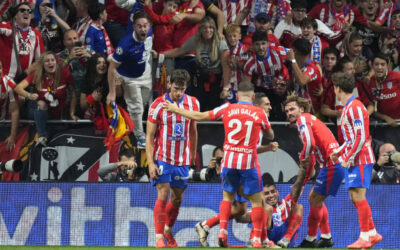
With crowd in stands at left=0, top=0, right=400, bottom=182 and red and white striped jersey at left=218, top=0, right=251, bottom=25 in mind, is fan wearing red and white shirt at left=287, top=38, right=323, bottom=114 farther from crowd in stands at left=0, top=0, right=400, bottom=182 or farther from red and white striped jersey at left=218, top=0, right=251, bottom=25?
red and white striped jersey at left=218, top=0, right=251, bottom=25

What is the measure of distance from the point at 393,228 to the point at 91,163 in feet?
14.5

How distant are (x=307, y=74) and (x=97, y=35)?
330cm

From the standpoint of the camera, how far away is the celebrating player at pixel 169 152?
10352 mm

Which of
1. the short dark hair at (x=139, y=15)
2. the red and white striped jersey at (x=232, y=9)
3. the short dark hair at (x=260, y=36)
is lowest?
the short dark hair at (x=260, y=36)

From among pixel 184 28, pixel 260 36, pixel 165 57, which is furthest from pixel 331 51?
pixel 165 57

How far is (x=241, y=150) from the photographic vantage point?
965 cm

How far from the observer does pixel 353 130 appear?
9.50 metres

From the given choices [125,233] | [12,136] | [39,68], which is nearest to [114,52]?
[39,68]

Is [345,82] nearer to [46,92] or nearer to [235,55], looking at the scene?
[235,55]

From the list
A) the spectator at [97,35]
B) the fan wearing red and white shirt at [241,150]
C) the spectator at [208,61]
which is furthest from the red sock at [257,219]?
the spectator at [97,35]

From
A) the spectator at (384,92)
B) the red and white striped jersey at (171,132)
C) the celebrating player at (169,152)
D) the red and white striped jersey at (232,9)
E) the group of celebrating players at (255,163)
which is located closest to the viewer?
the group of celebrating players at (255,163)

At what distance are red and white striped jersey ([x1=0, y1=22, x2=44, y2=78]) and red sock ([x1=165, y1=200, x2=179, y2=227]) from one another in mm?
3747

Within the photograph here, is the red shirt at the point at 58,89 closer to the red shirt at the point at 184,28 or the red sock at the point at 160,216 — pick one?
the red shirt at the point at 184,28

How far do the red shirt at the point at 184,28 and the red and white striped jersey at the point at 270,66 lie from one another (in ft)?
3.43
